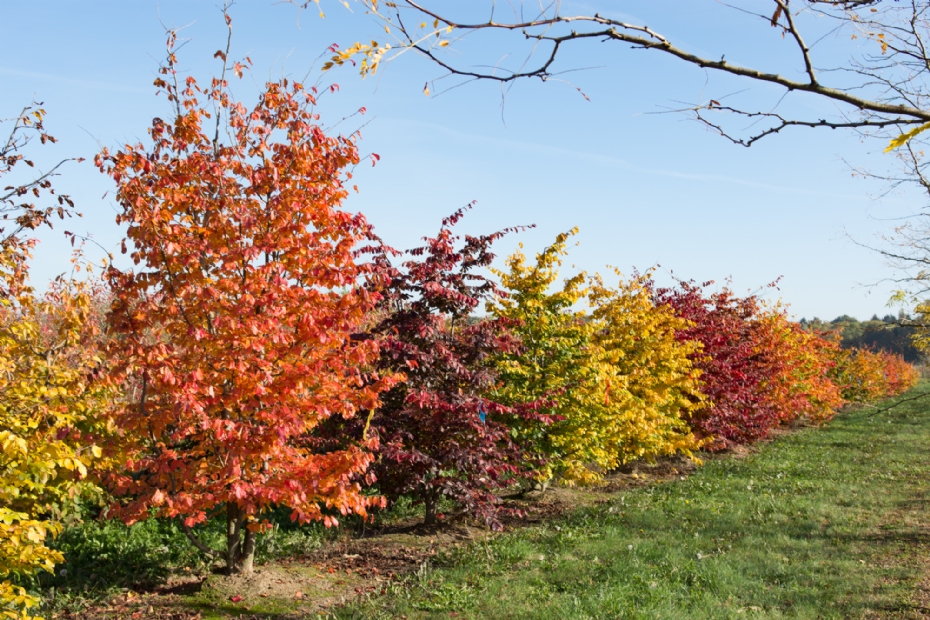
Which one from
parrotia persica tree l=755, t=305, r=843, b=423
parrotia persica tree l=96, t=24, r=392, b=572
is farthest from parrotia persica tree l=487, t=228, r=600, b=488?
parrotia persica tree l=755, t=305, r=843, b=423

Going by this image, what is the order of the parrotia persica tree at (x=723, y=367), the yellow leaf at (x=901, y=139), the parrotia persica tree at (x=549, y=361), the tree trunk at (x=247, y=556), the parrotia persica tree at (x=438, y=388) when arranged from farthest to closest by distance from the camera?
1. the parrotia persica tree at (x=723, y=367)
2. the parrotia persica tree at (x=549, y=361)
3. the parrotia persica tree at (x=438, y=388)
4. the tree trunk at (x=247, y=556)
5. the yellow leaf at (x=901, y=139)

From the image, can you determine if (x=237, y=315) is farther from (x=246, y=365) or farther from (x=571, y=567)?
(x=571, y=567)

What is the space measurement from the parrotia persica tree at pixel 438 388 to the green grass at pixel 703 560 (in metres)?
1.06

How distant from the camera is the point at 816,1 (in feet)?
10.3

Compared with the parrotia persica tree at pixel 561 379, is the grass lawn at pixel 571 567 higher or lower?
lower

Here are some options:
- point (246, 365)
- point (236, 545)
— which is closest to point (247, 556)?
point (236, 545)

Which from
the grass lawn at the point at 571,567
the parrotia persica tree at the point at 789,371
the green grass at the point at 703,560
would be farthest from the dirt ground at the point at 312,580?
the parrotia persica tree at the point at 789,371

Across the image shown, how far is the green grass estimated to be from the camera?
5.16 m

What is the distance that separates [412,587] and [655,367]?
8185mm

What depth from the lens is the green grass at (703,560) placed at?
516 cm

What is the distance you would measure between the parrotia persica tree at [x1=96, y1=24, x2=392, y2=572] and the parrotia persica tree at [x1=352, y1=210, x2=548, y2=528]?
65.2 inches

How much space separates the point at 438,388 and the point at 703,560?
3.68 meters

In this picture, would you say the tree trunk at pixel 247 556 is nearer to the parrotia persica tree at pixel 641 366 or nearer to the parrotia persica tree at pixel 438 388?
the parrotia persica tree at pixel 438 388

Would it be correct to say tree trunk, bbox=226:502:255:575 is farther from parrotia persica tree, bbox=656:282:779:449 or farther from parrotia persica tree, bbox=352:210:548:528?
parrotia persica tree, bbox=656:282:779:449
